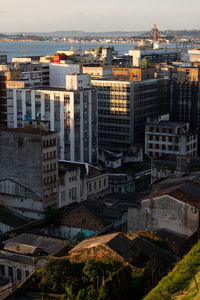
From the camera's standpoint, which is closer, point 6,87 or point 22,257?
point 22,257

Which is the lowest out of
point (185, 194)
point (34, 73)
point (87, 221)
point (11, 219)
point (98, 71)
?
point (11, 219)

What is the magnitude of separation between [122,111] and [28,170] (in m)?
50.5

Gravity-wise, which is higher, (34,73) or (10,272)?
(34,73)

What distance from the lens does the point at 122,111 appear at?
376 ft

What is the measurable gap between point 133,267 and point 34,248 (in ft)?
45.8

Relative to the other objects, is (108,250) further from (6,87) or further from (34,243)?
(6,87)

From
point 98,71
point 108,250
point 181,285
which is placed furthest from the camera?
Answer: point 98,71

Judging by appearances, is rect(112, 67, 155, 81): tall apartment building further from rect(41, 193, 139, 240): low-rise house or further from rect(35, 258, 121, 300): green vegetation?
rect(35, 258, 121, 300): green vegetation

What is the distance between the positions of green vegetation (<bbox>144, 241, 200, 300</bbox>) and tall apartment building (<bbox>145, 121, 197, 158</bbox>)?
210 feet

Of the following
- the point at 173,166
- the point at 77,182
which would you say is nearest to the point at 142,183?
the point at 173,166

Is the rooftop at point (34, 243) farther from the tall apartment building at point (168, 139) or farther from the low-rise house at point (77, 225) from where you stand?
the tall apartment building at point (168, 139)

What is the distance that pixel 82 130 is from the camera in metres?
94.3

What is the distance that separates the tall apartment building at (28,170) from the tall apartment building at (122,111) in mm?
47229

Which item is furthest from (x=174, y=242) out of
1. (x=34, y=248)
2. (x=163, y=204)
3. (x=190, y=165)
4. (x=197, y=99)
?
(x=197, y=99)
